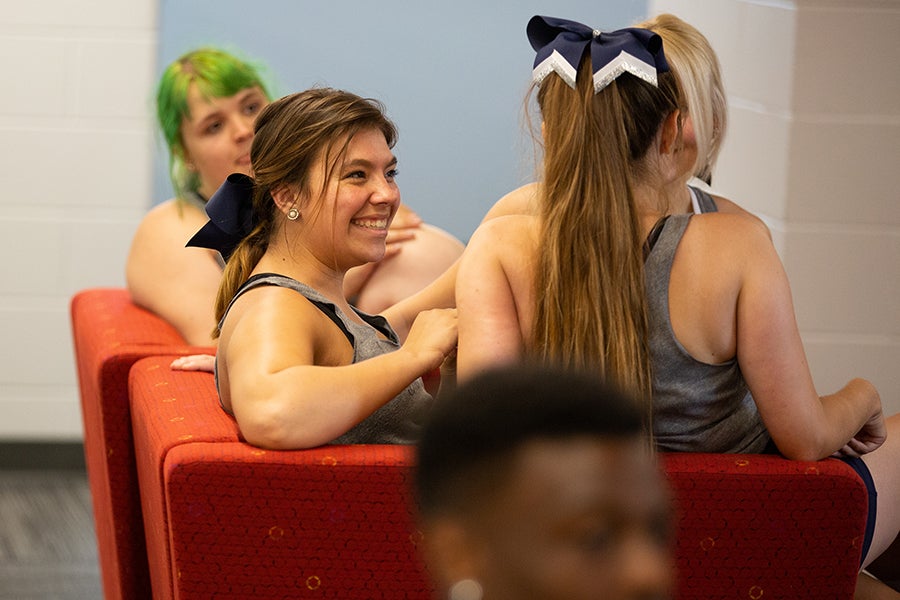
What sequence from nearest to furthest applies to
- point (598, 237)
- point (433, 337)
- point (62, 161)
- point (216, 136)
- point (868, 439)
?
point (598, 237) → point (433, 337) → point (868, 439) → point (216, 136) → point (62, 161)

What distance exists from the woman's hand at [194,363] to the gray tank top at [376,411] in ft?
1.01

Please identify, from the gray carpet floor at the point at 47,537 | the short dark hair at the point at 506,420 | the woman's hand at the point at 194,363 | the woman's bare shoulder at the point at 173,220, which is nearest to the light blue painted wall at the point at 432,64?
the woman's bare shoulder at the point at 173,220

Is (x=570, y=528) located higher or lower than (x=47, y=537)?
higher

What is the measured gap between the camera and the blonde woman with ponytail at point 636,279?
1923 millimetres

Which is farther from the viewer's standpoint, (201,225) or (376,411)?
(201,225)

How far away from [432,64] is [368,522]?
341 centimetres

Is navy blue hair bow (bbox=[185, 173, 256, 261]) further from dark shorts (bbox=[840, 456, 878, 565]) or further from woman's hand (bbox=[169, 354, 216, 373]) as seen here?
dark shorts (bbox=[840, 456, 878, 565])

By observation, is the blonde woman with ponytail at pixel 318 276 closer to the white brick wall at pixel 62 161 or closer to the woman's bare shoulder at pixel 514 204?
the woman's bare shoulder at pixel 514 204

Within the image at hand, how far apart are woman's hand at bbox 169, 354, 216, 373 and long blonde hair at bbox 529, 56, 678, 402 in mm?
794

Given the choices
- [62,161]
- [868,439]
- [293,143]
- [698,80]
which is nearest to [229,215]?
[293,143]

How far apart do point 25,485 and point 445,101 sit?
2.12 meters

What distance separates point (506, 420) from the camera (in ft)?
3.19

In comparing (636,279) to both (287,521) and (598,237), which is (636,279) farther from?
(287,521)

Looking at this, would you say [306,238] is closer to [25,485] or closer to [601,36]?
[601,36]
